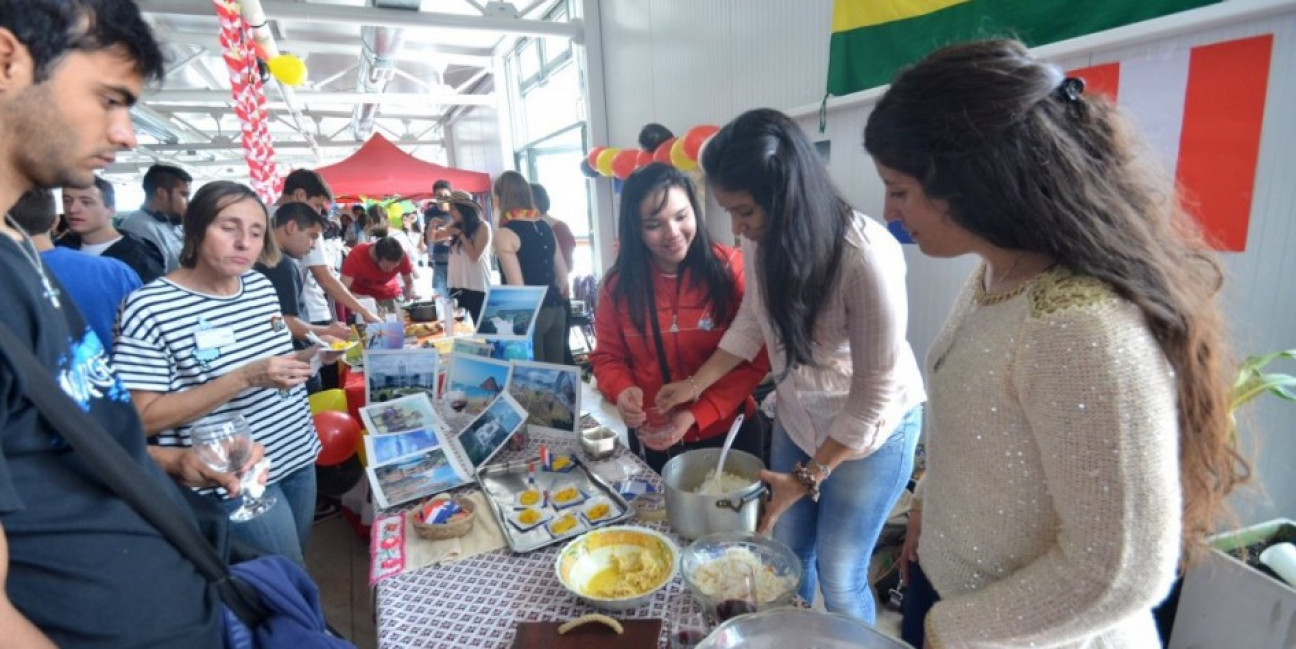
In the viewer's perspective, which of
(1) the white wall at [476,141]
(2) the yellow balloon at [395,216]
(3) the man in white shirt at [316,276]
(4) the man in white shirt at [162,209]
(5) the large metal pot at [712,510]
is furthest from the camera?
(2) the yellow balloon at [395,216]

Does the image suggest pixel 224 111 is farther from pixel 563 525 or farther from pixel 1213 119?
pixel 1213 119

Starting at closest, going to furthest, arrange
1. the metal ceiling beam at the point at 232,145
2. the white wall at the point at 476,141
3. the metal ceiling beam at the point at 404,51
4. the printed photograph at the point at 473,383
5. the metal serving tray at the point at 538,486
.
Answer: the metal serving tray at the point at 538,486
the printed photograph at the point at 473,383
the metal ceiling beam at the point at 404,51
the white wall at the point at 476,141
the metal ceiling beam at the point at 232,145

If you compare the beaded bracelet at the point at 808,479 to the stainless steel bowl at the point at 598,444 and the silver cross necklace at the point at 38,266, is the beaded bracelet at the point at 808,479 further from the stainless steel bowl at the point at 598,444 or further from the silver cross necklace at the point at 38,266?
the silver cross necklace at the point at 38,266

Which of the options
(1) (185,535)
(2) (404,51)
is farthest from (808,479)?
(2) (404,51)

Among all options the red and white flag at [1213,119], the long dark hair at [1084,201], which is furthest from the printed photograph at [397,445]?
the red and white flag at [1213,119]

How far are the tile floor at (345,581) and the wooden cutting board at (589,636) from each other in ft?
4.45

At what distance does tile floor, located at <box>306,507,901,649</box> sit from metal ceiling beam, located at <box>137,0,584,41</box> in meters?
4.00

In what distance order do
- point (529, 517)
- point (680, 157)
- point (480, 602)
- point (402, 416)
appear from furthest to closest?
1. point (680, 157)
2. point (402, 416)
3. point (529, 517)
4. point (480, 602)

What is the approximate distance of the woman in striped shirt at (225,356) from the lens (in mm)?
1304

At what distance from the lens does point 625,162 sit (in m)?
4.92

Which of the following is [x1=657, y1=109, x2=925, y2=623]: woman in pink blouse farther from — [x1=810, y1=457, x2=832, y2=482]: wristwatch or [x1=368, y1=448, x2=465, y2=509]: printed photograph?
→ [x1=368, y1=448, x2=465, y2=509]: printed photograph

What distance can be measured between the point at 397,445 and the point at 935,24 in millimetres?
2488

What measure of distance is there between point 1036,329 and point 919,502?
24.7 inches

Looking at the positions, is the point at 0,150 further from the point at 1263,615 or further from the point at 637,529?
the point at 1263,615
